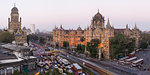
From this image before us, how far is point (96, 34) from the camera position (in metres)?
92.4

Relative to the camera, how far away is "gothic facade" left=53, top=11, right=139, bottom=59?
81188mm

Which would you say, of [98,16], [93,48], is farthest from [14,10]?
→ [93,48]

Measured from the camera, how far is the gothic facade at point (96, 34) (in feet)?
266

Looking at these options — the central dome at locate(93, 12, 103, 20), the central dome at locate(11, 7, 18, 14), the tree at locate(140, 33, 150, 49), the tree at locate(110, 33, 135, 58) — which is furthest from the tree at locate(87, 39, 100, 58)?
the central dome at locate(11, 7, 18, 14)

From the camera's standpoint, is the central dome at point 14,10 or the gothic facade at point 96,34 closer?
the gothic facade at point 96,34

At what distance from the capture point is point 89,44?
80.9 meters

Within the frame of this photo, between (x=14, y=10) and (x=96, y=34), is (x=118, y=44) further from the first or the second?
(x=14, y=10)

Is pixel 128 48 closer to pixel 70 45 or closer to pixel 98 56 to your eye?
pixel 98 56

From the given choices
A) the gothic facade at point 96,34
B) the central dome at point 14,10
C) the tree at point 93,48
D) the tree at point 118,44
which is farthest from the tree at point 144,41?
the central dome at point 14,10

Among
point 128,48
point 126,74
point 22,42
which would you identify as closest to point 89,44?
point 128,48

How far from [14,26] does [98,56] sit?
9493cm

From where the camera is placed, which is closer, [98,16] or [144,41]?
[98,16]

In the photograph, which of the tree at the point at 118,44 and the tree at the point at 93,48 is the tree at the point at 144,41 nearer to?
the tree at the point at 118,44

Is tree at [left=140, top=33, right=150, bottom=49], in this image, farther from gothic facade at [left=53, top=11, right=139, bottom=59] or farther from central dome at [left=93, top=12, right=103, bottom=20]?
central dome at [left=93, top=12, right=103, bottom=20]
